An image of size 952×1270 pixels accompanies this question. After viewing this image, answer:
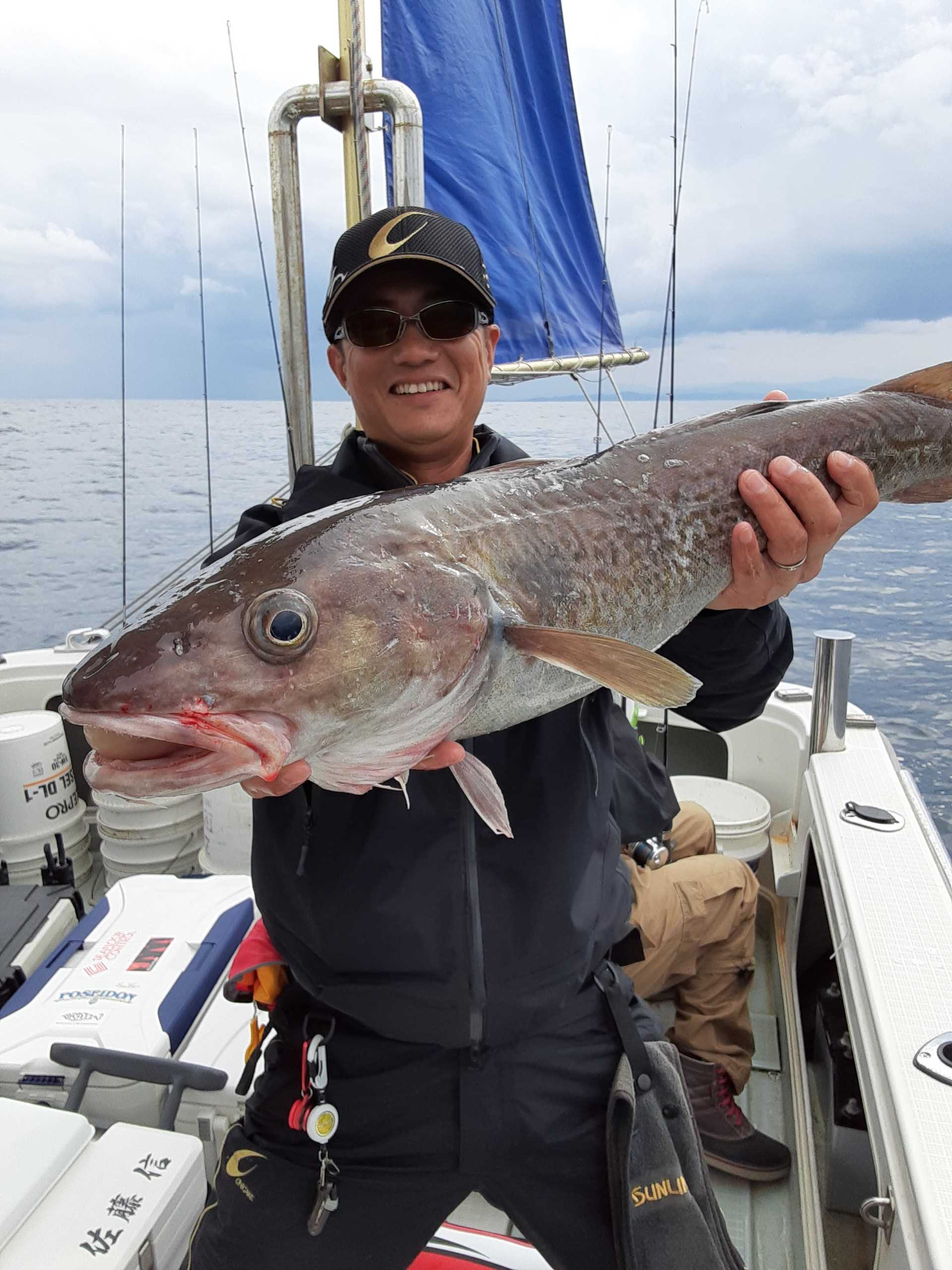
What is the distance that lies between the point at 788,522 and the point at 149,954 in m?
3.11

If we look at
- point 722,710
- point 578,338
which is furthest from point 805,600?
point 722,710

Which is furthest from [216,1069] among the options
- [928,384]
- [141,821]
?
[928,384]

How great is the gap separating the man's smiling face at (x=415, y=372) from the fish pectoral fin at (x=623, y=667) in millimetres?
1010

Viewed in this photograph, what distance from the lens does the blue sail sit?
707 cm

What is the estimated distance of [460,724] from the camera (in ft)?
5.64

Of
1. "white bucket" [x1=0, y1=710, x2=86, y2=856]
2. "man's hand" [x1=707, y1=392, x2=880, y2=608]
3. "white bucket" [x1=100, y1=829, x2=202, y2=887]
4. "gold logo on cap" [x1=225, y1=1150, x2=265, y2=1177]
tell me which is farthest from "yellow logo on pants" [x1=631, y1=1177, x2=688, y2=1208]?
"white bucket" [x1=0, y1=710, x2=86, y2=856]

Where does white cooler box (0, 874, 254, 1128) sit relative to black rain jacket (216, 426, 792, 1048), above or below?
below

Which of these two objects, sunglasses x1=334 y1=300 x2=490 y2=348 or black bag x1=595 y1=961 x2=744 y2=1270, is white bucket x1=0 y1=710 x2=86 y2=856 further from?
black bag x1=595 y1=961 x2=744 y2=1270

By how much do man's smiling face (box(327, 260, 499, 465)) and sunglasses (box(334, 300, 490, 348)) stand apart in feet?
0.04

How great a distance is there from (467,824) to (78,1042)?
2058 millimetres

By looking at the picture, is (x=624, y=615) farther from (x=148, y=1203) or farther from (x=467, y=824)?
(x=148, y=1203)

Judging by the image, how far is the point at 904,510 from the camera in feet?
80.9

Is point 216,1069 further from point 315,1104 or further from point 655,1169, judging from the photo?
point 655,1169

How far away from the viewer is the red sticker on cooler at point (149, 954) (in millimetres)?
3486
